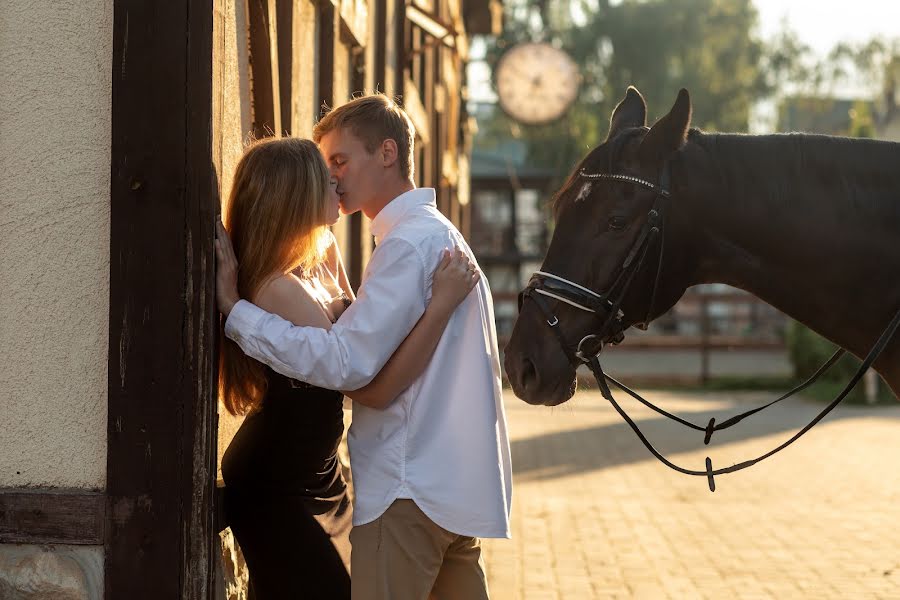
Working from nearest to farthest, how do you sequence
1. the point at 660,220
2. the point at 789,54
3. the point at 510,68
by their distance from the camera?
the point at 660,220 < the point at 510,68 < the point at 789,54

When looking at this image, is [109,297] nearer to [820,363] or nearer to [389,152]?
[389,152]

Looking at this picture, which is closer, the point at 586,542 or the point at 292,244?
the point at 292,244

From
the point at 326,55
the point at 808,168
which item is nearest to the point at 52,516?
the point at 808,168

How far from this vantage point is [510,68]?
17.1 metres

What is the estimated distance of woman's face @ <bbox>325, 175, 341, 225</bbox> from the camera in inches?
128

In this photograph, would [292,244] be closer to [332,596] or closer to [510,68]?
[332,596]

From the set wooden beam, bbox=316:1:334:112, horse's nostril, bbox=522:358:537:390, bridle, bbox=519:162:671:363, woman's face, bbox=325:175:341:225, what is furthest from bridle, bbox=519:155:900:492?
wooden beam, bbox=316:1:334:112

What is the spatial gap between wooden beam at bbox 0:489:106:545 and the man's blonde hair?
4.01 ft

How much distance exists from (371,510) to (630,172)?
127 cm

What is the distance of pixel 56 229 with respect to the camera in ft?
11.0

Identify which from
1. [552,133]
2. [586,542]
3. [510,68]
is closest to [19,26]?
[586,542]

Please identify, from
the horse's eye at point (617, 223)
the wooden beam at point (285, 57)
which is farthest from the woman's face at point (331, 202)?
the wooden beam at point (285, 57)

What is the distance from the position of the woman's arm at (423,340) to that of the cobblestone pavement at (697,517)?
90 cm

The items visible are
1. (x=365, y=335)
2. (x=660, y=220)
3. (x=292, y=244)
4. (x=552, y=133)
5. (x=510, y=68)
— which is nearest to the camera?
(x=365, y=335)
